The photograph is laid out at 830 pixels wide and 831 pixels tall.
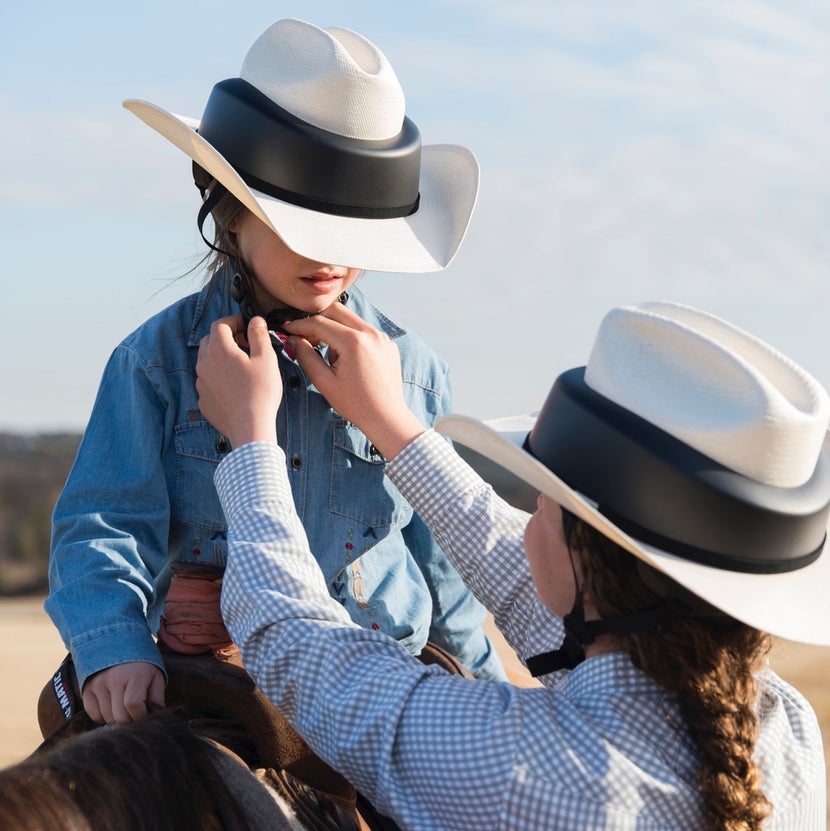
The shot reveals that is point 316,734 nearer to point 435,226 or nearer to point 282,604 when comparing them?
point 282,604

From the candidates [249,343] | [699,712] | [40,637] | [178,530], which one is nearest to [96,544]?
[178,530]

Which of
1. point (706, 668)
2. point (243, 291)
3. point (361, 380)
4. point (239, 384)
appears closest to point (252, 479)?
point (239, 384)

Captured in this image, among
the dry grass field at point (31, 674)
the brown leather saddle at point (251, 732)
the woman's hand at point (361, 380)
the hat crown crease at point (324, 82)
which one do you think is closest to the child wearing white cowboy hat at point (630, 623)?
the brown leather saddle at point (251, 732)

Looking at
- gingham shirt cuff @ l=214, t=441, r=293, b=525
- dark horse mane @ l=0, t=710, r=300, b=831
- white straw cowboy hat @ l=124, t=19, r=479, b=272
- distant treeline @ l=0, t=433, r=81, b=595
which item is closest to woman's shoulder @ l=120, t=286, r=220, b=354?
white straw cowboy hat @ l=124, t=19, r=479, b=272

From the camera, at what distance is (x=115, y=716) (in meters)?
2.20

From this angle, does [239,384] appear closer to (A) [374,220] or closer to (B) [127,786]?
(A) [374,220]

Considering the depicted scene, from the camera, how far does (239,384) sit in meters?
2.22

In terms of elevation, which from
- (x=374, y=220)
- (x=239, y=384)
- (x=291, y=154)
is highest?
(x=291, y=154)

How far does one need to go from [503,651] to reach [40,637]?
25.2 feet

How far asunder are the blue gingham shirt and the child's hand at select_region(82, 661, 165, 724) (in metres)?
0.37

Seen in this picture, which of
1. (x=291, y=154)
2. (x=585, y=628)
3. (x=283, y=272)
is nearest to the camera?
(x=585, y=628)

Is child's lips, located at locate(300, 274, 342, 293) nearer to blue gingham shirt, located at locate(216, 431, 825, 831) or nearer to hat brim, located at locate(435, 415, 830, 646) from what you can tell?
blue gingham shirt, located at locate(216, 431, 825, 831)

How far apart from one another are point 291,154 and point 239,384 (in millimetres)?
496

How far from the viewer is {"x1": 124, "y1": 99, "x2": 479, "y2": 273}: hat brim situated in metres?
2.30
